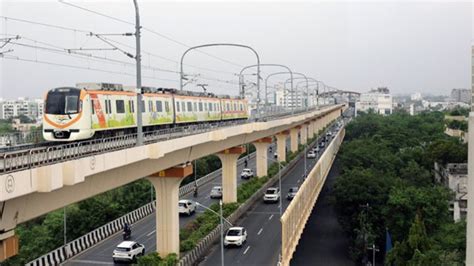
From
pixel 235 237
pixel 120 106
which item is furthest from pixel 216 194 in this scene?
pixel 120 106

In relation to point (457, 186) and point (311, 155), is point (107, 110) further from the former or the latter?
point (311, 155)

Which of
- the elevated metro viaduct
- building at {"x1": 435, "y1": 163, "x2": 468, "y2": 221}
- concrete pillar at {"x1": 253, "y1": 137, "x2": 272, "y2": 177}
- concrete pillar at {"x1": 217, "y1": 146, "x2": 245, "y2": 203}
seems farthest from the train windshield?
concrete pillar at {"x1": 253, "y1": 137, "x2": 272, "y2": 177}

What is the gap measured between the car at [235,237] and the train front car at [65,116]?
47.6 ft

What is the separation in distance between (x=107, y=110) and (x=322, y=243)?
26648 millimetres

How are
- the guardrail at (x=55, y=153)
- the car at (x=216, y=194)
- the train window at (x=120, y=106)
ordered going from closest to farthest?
the guardrail at (x=55, y=153) → the train window at (x=120, y=106) → the car at (x=216, y=194)

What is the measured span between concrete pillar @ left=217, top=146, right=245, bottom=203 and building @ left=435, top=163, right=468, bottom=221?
1928 centimetres

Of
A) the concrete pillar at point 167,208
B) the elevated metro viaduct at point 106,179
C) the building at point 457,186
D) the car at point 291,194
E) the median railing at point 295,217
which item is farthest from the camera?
the car at point 291,194

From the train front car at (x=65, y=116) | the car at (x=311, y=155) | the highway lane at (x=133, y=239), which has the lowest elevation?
the highway lane at (x=133, y=239)

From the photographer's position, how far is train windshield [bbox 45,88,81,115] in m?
21.3

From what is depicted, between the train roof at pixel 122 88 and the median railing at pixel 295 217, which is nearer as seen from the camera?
the train roof at pixel 122 88

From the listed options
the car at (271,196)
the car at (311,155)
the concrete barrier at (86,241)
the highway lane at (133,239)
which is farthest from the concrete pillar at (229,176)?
the car at (311,155)

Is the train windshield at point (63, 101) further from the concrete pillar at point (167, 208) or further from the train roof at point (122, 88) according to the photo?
the concrete pillar at point (167, 208)

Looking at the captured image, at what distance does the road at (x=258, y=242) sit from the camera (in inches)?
1211

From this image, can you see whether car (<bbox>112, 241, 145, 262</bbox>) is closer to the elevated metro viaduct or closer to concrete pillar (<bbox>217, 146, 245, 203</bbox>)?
the elevated metro viaduct
